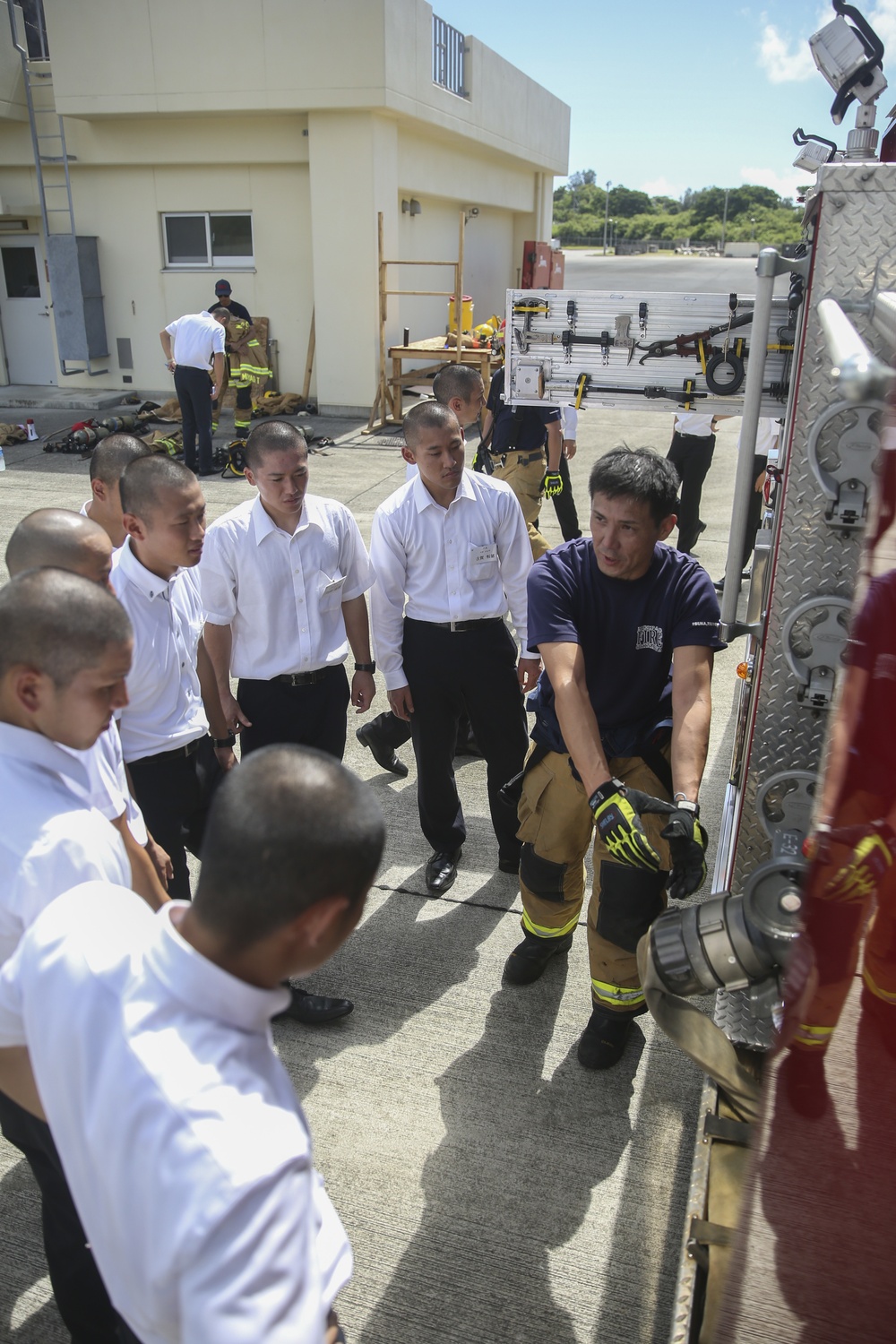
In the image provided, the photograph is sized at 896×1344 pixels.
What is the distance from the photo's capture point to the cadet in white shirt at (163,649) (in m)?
2.87

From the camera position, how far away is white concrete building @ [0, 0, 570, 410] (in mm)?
13469

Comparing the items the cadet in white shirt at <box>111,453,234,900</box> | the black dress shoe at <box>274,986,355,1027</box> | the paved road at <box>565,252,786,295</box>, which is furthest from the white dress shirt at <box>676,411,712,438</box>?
the paved road at <box>565,252,786,295</box>

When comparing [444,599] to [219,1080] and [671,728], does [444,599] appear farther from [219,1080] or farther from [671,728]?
[219,1080]

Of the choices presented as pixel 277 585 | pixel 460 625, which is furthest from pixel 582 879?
pixel 277 585

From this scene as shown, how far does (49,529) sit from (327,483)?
8.65 m

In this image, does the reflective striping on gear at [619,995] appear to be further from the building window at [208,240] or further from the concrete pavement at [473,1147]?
the building window at [208,240]

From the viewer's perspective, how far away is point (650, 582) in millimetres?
3035

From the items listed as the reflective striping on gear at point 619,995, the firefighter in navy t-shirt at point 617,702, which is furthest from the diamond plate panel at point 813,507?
the reflective striping on gear at point 619,995

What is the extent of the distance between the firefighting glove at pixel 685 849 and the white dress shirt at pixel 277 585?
4.90 ft

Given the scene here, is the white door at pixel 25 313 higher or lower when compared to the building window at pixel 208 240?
lower

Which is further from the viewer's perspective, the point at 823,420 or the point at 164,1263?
the point at 823,420

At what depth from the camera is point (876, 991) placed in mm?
→ 1292

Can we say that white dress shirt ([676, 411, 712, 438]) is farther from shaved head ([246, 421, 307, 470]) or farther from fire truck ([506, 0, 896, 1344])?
shaved head ([246, 421, 307, 470])

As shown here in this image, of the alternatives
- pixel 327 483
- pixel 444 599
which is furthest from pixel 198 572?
pixel 327 483
